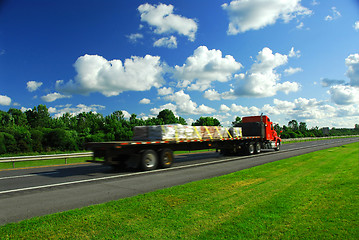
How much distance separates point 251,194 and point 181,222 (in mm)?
2463

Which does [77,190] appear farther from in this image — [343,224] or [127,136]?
[127,136]

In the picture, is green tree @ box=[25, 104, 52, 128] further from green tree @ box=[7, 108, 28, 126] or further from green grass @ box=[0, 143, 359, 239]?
green grass @ box=[0, 143, 359, 239]

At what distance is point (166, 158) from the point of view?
12695 mm

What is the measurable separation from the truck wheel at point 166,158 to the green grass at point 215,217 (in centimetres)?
599

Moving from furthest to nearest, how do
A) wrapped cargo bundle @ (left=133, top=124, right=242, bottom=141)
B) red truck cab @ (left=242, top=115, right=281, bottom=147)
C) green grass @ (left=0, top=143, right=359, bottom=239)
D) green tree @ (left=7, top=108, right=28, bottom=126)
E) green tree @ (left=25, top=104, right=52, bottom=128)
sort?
green tree @ (left=25, top=104, right=52, bottom=128) → green tree @ (left=7, top=108, right=28, bottom=126) → red truck cab @ (left=242, top=115, right=281, bottom=147) → wrapped cargo bundle @ (left=133, top=124, right=242, bottom=141) → green grass @ (left=0, top=143, right=359, bottom=239)

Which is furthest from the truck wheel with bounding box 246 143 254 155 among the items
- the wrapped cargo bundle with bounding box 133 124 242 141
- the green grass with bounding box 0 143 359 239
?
the green grass with bounding box 0 143 359 239

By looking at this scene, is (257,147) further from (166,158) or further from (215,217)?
(215,217)

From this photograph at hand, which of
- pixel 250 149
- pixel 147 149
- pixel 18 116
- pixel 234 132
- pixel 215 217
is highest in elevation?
pixel 18 116

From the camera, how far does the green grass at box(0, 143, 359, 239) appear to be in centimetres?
380

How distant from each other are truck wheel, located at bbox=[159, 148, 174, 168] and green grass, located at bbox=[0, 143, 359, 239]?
236 inches

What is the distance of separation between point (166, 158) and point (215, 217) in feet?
27.4

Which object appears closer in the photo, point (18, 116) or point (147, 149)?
point (147, 149)

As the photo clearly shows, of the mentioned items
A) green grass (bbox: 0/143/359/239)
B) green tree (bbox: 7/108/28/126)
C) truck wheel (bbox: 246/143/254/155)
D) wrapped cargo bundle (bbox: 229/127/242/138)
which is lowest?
green grass (bbox: 0/143/359/239)

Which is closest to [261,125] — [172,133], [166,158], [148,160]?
[172,133]
